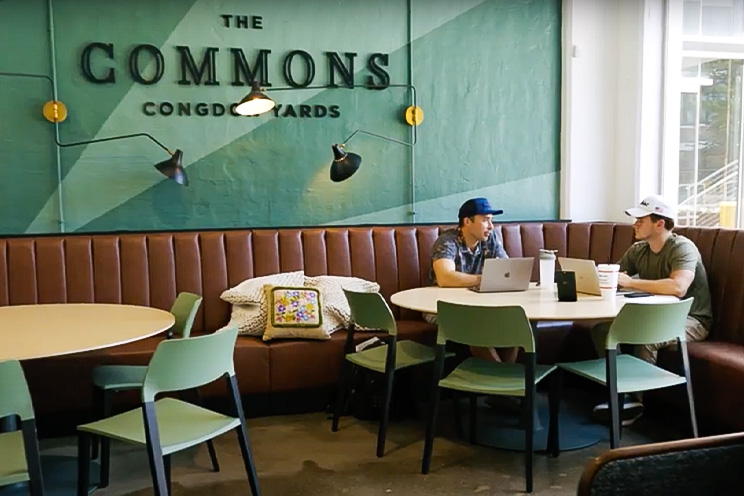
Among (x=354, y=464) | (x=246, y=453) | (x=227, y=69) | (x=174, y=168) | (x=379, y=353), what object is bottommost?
(x=354, y=464)

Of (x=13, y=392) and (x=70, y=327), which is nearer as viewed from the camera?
(x=13, y=392)

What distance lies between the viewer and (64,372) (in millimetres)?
3781

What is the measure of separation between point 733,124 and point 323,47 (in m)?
3.26

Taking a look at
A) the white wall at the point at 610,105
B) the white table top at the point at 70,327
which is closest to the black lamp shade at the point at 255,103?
the white table top at the point at 70,327

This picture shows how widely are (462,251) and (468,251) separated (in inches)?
1.9

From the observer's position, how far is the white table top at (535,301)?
3090 millimetres

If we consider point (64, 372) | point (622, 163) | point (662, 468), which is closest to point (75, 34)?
point (64, 372)

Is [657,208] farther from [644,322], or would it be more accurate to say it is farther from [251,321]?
[251,321]

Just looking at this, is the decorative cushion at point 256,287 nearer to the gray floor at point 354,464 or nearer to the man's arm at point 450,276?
the gray floor at point 354,464

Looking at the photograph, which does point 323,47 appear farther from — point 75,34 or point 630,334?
A: point 630,334

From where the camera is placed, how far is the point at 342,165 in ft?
15.2

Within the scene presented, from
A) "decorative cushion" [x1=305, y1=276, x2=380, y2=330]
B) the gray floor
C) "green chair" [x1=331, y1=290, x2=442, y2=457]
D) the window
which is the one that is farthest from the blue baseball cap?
the window

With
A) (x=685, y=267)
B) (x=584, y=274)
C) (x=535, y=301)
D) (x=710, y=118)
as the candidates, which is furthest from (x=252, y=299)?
(x=710, y=118)

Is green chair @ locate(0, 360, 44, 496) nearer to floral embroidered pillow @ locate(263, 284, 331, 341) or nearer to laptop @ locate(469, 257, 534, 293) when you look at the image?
floral embroidered pillow @ locate(263, 284, 331, 341)
